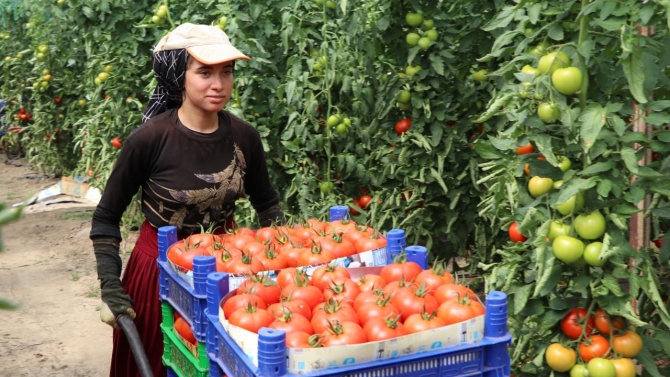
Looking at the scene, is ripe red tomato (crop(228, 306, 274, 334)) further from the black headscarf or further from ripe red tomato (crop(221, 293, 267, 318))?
the black headscarf

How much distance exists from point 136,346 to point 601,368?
1340 millimetres

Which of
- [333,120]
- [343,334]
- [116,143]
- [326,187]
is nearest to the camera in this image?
[343,334]

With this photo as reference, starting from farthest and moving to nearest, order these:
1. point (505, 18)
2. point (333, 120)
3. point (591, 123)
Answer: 1. point (333, 120)
2. point (505, 18)
3. point (591, 123)

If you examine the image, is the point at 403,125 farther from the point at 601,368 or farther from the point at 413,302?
the point at 413,302

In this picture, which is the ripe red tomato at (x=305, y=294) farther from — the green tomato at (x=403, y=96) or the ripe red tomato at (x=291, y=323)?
the green tomato at (x=403, y=96)

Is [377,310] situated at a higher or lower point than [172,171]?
higher

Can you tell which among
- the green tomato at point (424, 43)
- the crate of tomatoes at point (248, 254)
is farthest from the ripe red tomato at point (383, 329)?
the green tomato at point (424, 43)

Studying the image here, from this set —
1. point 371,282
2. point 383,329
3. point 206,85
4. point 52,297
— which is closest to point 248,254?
point 371,282

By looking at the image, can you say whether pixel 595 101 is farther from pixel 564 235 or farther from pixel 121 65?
pixel 121 65

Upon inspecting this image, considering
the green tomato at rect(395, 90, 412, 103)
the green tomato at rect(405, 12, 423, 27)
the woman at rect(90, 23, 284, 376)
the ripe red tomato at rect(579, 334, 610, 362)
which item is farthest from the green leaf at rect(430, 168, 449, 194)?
the ripe red tomato at rect(579, 334, 610, 362)

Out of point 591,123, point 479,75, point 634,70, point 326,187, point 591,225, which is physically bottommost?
point 326,187

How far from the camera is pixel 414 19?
3.82 meters

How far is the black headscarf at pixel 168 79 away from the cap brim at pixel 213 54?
0.16 ft

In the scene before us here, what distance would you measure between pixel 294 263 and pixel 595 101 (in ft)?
3.24
